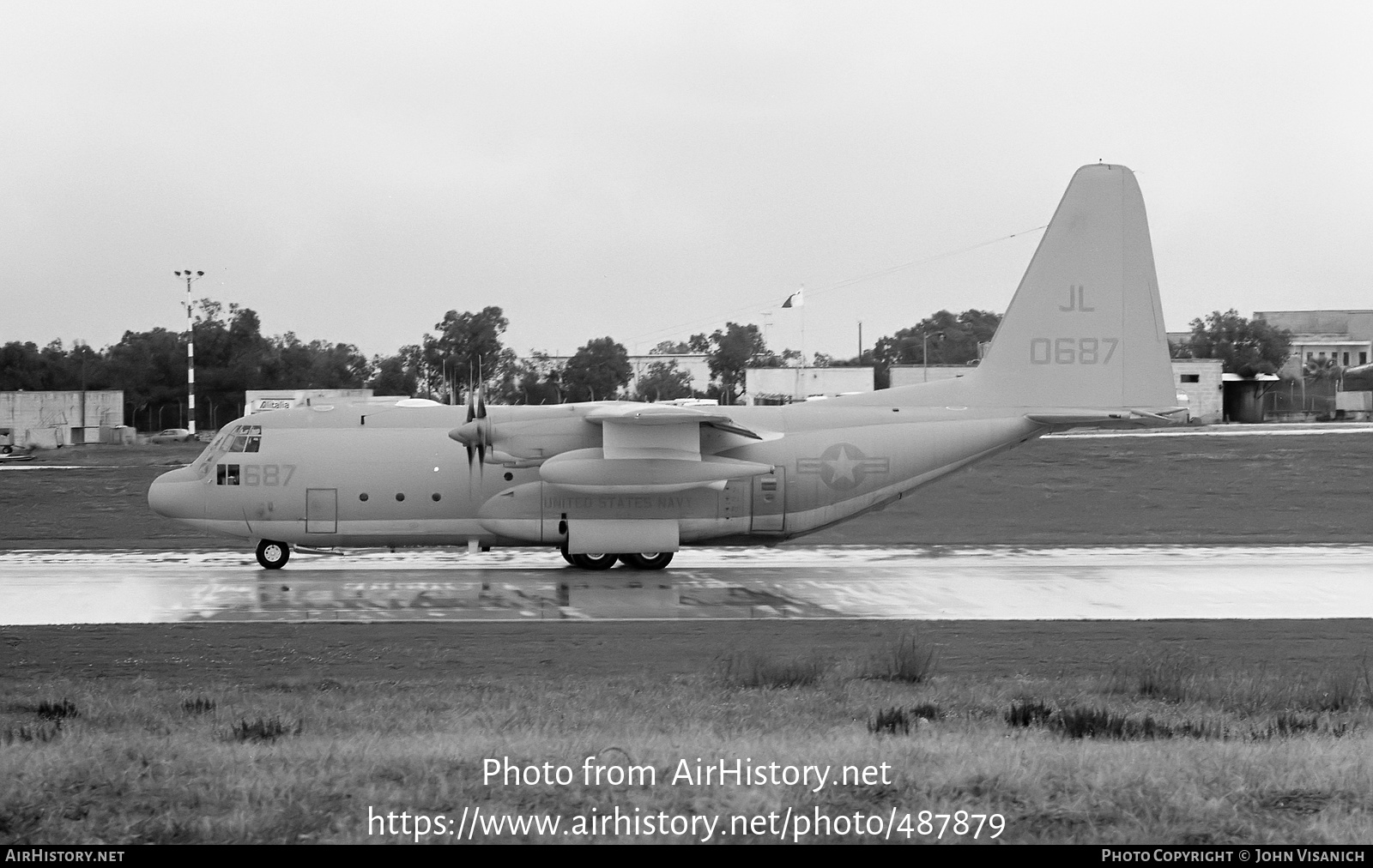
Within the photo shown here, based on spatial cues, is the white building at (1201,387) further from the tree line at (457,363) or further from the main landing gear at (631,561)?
the main landing gear at (631,561)

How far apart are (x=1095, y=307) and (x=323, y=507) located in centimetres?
1612

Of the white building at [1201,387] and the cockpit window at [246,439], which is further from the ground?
the white building at [1201,387]

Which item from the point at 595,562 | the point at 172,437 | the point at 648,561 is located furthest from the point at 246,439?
the point at 172,437

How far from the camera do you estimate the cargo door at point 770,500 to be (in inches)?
981

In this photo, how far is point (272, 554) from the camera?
84.5ft

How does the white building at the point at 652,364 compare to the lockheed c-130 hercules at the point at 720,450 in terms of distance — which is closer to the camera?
the lockheed c-130 hercules at the point at 720,450

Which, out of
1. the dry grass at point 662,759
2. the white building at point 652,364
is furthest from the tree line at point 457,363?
the dry grass at point 662,759

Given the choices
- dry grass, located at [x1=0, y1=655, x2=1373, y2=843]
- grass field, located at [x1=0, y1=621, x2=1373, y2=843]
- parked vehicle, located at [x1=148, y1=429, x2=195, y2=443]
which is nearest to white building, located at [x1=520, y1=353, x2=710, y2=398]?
grass field, located at [x1=0, y1=621, x2=1373, y2=843]

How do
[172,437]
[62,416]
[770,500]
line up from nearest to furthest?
1. [770,500]
2. [62,416]
3. [172,437]

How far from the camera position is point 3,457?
59.3 meters

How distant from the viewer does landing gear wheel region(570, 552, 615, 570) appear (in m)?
25.7

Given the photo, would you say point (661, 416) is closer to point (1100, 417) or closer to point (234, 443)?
point (1100, 417)

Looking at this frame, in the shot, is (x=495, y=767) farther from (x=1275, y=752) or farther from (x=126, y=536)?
(x=126, y=536)

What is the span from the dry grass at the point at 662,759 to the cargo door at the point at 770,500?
12.1 m
